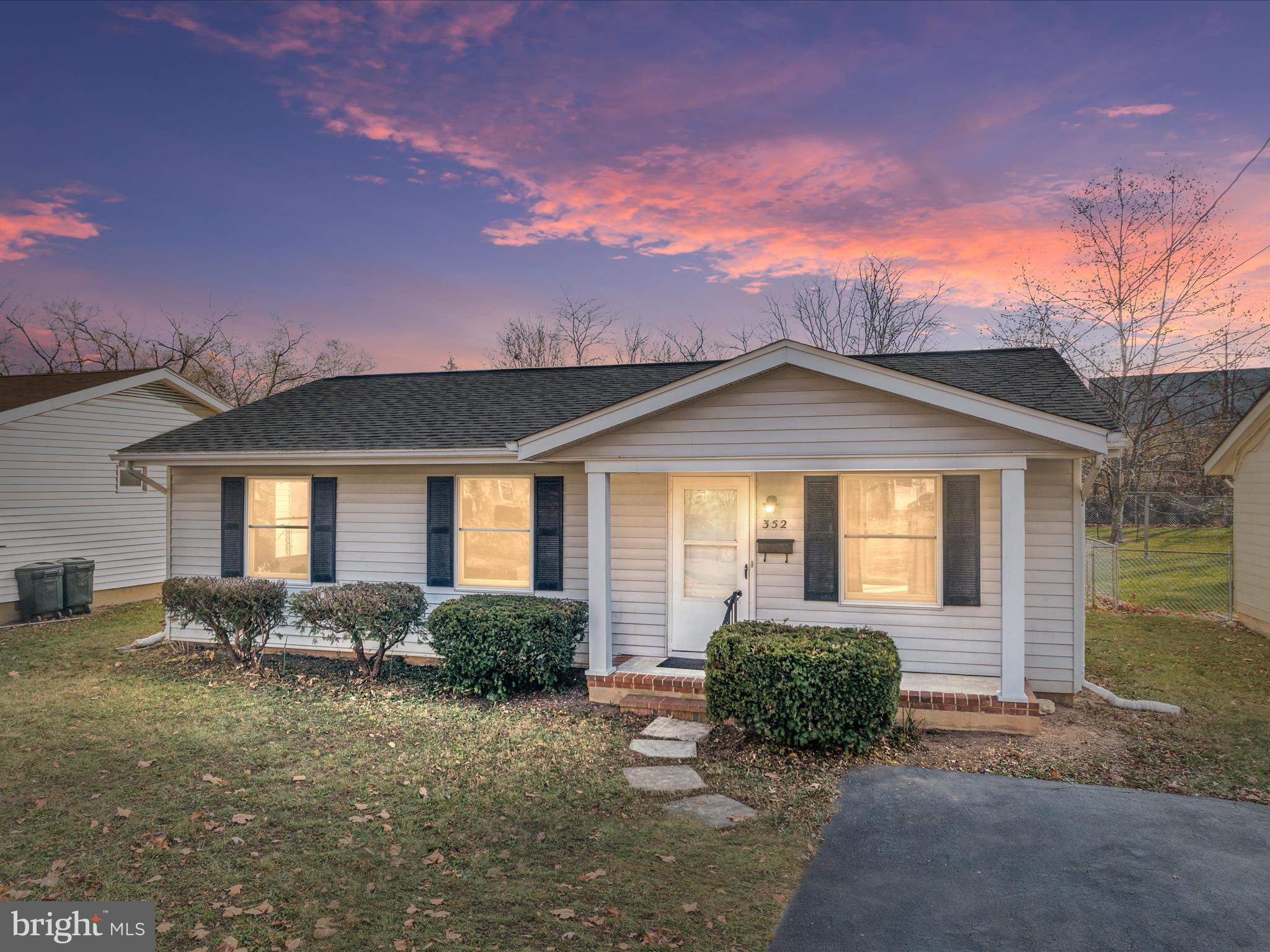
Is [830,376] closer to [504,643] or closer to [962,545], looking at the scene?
[962,545]

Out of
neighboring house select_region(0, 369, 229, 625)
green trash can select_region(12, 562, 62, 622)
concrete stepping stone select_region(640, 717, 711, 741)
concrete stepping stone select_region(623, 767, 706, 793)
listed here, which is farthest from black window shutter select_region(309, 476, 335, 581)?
green trash can select_region(12, 562, 62, 622)

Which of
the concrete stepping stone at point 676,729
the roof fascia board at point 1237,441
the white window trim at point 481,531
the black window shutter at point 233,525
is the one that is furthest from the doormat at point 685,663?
the roof fascia board at point 1237,441

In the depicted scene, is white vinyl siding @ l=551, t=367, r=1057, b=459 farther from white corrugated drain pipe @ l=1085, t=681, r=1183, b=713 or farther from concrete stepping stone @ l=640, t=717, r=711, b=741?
white corrugated drain pipe @ l=1085, t=681, r=1183, b=713

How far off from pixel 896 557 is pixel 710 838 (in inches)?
168

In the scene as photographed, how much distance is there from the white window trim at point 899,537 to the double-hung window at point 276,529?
279 inches

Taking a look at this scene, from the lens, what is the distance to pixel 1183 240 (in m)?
17.4

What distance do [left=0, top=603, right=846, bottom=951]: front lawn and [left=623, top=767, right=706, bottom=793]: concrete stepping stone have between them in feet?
0.34

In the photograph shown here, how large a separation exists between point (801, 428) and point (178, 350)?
28.5m

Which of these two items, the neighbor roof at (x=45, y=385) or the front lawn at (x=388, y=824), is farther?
the neighbor roof at (x=45, y=385)

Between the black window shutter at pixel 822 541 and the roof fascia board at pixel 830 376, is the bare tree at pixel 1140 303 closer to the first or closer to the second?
the black window shutter at pixel 822 541

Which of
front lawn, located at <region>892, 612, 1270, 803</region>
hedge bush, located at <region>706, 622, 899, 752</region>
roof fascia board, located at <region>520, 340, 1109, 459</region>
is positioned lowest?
front lawn, located at <region>892, 612, 1270, 803</region>

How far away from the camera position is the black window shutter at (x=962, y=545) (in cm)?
743

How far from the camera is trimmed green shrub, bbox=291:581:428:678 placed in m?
8.03

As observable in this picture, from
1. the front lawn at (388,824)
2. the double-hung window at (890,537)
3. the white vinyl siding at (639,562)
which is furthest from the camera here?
the white vinyl siding at (639,562)
